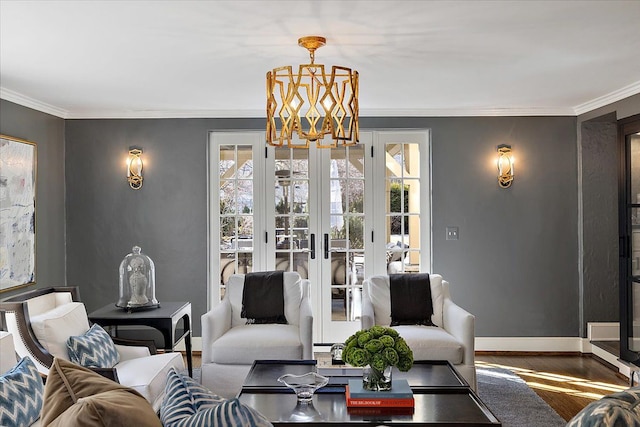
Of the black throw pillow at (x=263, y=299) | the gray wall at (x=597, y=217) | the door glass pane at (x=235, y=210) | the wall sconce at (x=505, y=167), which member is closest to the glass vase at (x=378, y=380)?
the black throw pillow at (x=263, y=299)

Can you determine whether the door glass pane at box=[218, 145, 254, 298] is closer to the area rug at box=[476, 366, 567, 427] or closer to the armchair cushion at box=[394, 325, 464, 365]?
the armchair cushion at box=[394, 325, 464, 365]

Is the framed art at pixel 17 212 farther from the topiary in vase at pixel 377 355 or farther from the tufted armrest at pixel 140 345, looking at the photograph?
the topiary in vase at pixel 377 355

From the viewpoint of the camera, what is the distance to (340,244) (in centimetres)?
605

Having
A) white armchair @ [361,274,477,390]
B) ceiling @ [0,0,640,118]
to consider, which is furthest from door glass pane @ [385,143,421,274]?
white armchair @ [361,274,477,390]

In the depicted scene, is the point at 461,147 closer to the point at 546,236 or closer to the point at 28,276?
the point at 546,236

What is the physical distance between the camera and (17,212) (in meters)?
4.94

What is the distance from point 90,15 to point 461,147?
12.9 ft

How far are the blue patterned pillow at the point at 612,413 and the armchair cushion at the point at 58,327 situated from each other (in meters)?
2.92

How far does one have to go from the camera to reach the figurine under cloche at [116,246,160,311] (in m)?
4.63

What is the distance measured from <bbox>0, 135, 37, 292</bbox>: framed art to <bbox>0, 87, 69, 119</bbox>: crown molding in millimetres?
329

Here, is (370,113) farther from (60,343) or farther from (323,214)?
(60,343)

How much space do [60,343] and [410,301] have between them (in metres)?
2.62

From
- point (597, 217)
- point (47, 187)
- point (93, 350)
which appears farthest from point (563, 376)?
point (47, 187)

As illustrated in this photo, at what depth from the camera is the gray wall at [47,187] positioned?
520 centimetres
